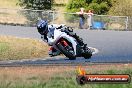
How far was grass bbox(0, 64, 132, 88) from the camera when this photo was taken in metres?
11.4

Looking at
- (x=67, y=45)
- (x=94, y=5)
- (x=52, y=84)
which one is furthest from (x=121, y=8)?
(x=67, y=45)

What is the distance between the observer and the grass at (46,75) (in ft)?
37.3

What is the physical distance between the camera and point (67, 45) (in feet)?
32.2

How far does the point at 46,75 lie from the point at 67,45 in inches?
157

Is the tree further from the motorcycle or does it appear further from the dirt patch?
the motorcycle

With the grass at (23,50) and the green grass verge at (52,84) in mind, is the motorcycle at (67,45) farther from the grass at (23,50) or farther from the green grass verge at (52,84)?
the grass at (23,50)

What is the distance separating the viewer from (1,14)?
124ft

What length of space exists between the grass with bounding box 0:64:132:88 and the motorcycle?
1.53m

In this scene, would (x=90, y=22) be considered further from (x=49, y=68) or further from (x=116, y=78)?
(x=116, y=78)

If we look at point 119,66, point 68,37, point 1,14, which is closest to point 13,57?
point 119,66

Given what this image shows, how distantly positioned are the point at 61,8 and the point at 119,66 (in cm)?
3383

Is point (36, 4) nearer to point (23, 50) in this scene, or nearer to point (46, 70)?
point (23, 50)

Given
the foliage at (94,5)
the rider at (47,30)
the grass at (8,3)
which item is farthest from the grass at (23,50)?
the grass at (8,3)

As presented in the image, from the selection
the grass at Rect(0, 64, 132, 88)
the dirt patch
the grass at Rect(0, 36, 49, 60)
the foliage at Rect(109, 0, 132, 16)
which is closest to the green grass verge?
the grass at Rect(0, 64, 132, 88)
